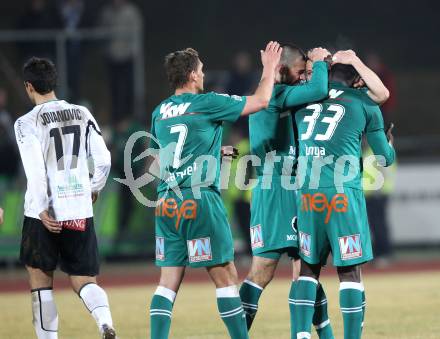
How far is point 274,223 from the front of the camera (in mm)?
7980

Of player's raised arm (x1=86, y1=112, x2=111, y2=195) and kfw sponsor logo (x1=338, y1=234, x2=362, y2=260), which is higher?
player's raised arm (x1=86, y1=112, x2=111, y2=195)

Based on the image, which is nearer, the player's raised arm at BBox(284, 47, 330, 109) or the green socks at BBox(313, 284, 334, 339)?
the player's raised arm at BBox(284, 47, 330, 109)

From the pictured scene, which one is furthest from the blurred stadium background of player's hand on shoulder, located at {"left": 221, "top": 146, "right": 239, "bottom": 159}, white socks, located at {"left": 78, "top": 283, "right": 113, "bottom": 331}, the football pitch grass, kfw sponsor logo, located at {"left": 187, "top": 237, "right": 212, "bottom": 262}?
kfw sponsor logo, located at {"left": 187, "top": 237, "right": 212, "bottom": 262}

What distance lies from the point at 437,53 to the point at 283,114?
17.9 m

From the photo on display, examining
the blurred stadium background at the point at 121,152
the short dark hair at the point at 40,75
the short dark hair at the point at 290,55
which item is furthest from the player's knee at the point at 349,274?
the blurred stadium background at the point at 121,152

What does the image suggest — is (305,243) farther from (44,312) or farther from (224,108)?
(44,312)

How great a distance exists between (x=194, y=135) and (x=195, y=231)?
706mm

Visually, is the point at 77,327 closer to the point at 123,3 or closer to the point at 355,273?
the point at 355,273

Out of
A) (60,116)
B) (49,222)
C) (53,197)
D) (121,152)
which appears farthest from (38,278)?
(121,152)

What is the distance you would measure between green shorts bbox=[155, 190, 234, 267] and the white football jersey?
0.70 m

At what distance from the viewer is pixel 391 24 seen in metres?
25.6

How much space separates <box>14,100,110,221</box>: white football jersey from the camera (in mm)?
7527

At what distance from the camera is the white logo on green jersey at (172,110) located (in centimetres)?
746

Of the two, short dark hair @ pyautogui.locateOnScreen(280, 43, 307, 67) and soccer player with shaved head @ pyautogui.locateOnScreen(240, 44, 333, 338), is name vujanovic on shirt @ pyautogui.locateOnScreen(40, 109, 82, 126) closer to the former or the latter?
soccer player with shaved head @ pyautogui.locateOnScreen(240, 44, 333, 338)
